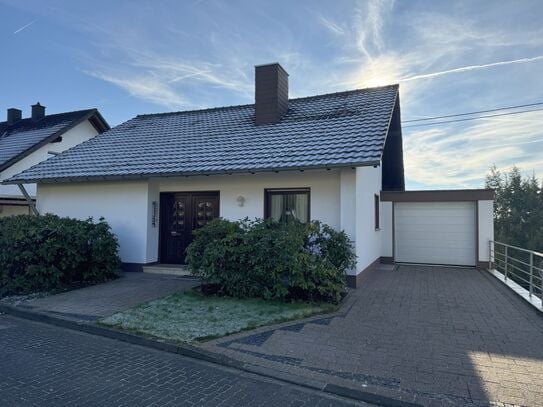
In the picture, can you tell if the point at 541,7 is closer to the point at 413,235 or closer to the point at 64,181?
the point at 413,235

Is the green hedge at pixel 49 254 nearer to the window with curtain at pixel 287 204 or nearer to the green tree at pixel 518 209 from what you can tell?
the window with curtain at pixel 287 204

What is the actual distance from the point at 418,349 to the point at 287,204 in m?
5.30

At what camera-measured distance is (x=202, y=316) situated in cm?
608

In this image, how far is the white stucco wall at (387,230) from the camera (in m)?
13.2

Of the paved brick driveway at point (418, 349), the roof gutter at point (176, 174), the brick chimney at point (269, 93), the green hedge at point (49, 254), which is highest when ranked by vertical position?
the brick chimney at point (269, 93)

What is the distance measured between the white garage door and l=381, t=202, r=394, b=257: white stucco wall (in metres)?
0.26

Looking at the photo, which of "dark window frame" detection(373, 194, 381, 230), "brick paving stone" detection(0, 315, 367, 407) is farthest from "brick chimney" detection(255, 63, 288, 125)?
"brick paving stone" detection(0, 315, 367, 407)

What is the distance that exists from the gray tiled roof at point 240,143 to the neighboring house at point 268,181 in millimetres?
46

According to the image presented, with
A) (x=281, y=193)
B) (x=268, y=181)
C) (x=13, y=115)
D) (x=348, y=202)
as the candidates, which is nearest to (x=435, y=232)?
(x=348, y=202)

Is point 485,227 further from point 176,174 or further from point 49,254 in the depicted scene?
point 49,254

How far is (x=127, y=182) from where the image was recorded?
1080cm

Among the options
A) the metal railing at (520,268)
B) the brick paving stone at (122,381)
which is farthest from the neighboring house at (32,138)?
the metal railing at (520,268)

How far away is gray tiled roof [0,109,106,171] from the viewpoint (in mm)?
17125

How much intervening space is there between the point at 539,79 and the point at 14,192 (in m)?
22.0
